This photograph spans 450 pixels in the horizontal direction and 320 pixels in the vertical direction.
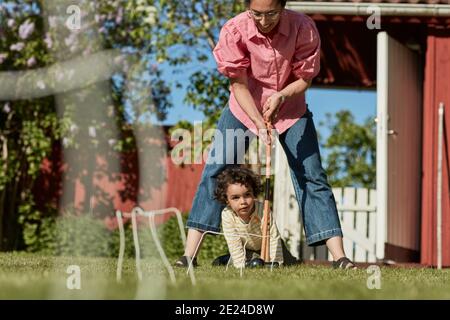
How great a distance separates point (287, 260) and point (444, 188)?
8.01ft

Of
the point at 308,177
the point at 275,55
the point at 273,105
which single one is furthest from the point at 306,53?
the point at 308,177

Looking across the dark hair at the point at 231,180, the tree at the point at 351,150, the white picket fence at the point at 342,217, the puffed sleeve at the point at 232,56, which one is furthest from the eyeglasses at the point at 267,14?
the tree at the point at 351,150

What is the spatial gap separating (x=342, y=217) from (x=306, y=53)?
4594 millimetres

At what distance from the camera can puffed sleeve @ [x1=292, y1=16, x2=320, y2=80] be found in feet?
14.6

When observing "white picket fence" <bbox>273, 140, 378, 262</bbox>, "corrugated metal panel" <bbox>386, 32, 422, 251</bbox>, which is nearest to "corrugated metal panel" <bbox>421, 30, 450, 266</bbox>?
"corrugated metal panel" <bbox>386, 32, 422, 251</bbox>

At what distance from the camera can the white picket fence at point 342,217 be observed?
7.94 metres

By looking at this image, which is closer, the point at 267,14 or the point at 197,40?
the point at 267,14

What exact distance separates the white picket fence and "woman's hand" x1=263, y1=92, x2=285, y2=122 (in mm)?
3134

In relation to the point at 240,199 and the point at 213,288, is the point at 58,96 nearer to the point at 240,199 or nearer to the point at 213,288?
the point at 240,199

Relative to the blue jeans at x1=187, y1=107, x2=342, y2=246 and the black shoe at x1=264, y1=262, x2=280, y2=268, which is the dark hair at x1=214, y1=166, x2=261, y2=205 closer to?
the blue jeans at x1=187, y1=107, x2=342, y2=246

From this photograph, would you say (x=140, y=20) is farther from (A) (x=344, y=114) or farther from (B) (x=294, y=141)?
(A) (x=344, y=114)

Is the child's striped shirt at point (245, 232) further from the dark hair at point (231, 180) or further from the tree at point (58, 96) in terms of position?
the tree at point (58, 96)

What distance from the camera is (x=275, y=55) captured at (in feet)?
14.6
